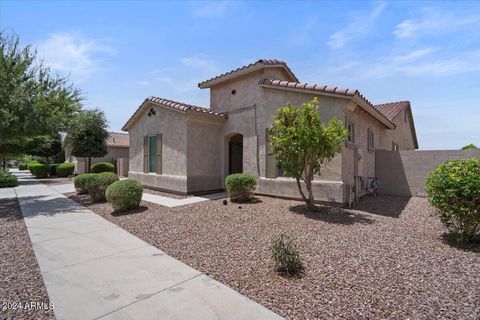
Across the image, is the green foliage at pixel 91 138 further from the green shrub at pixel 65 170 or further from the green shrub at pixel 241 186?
the green shrub at pixel 241 186

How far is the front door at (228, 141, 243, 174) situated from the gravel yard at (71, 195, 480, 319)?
482cm

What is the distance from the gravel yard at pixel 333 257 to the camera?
330 centimetres

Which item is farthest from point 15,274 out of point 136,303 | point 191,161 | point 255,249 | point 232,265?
point 191,161

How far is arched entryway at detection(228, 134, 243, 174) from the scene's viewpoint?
43.4 ft

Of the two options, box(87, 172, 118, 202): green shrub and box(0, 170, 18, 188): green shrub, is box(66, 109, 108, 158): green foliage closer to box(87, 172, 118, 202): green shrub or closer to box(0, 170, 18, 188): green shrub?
box(0, 170, 18, 188): green shrub

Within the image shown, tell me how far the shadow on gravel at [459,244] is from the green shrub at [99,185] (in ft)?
37.8

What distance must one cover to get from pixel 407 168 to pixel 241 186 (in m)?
8.85

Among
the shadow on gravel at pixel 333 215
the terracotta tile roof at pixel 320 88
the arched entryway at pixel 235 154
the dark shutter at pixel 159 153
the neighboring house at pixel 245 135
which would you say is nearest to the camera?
the shadow on gravel at pixel 333 215

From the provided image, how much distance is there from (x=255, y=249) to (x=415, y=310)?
276 centimetres

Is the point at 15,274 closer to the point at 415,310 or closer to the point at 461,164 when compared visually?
the point at 415,310

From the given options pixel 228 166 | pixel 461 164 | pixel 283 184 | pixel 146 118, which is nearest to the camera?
pixel 461 164

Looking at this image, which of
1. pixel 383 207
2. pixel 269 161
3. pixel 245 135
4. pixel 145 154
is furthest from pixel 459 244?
pixel 145 154

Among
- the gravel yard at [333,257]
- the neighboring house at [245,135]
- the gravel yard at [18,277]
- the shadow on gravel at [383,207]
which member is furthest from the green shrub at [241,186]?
the gravel yard at [18,277]

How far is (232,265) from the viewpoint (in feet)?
14.7
